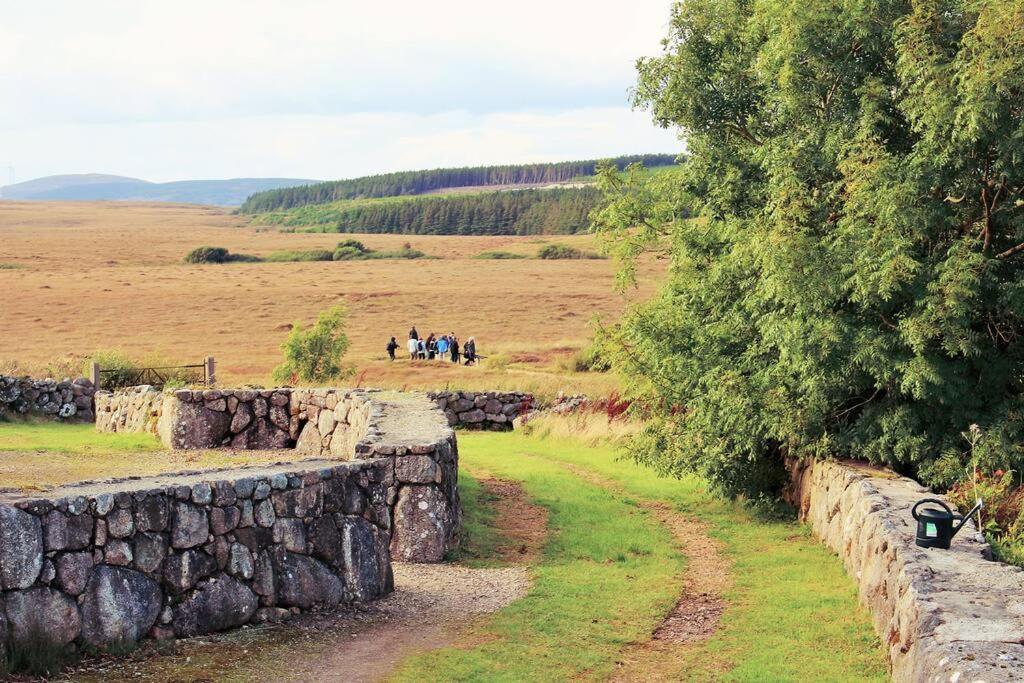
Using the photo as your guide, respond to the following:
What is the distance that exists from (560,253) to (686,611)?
110602 mm

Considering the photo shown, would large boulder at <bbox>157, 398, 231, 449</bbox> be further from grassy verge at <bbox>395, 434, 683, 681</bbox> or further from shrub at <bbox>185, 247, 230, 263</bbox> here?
shrub at <bbox>185, 247, 230, 263</bbox>

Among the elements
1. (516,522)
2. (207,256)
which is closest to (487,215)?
(207,256)

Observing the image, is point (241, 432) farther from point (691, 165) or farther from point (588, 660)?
point (588, 660)

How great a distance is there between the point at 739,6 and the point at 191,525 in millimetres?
11941

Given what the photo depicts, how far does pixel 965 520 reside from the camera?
10969mm

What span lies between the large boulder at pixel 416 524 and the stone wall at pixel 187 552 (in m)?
1.04

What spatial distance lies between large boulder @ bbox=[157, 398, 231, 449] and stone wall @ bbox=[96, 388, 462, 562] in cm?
2

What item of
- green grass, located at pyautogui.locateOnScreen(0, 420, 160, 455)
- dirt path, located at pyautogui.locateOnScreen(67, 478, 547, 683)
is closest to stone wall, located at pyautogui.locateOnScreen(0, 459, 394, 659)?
dirt path, located at pyautogui.locateOnScreen(67, 478, 547, 683)

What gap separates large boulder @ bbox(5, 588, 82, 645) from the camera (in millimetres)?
9211

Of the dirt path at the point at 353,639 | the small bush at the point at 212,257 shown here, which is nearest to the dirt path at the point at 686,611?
the dirt path at the point at 353,639

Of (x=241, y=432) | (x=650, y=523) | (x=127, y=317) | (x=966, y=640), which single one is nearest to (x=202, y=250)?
(x=127, y=317)

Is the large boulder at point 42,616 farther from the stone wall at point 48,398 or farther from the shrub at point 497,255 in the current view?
the shrub at point 497,255

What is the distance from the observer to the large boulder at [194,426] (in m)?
22.0

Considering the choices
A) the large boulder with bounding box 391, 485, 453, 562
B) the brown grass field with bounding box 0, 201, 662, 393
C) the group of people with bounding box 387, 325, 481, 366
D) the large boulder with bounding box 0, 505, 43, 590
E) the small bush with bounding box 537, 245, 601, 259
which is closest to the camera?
the large boulder with bounding box 0, 505, 43, 590
